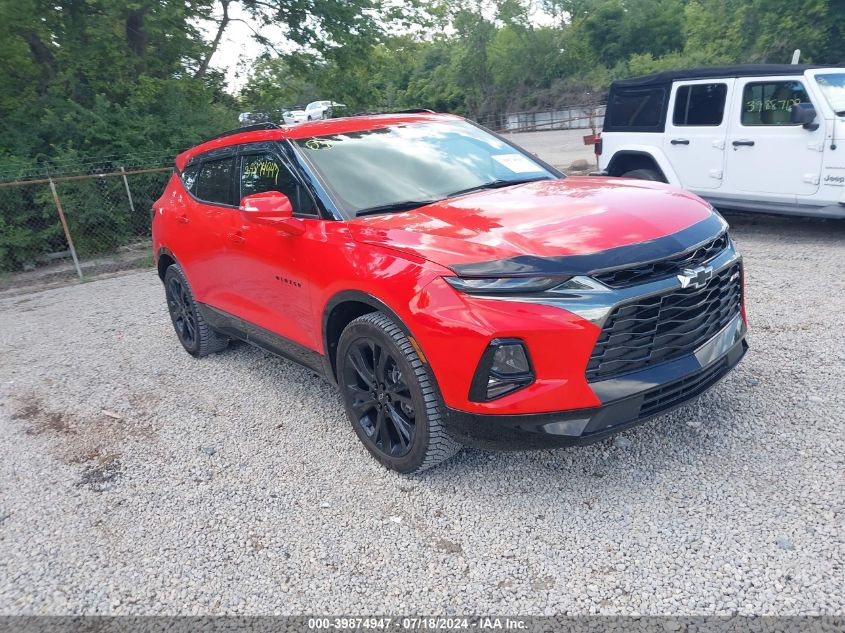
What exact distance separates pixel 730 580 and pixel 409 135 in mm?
3108

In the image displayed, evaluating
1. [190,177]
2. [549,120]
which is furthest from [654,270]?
[549,120]

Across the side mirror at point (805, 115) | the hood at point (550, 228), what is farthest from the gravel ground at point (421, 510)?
the side mirror at point (805, 115)

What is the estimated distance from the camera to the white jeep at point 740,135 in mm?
6965

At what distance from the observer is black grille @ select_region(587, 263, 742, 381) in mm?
2699

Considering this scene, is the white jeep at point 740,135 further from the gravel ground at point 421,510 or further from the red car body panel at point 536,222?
the red car body panel at point 536,222

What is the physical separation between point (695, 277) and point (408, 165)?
1.86 metres

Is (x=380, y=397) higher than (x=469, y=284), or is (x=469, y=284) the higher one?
(x=469, y=284)

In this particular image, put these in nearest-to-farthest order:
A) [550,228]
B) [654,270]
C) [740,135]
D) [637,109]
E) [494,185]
Result: [654,270] < [550,228] < [494,185] < [740,135] < [637,109]

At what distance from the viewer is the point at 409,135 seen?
4258 mm

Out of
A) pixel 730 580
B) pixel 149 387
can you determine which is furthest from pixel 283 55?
pixel 730 580

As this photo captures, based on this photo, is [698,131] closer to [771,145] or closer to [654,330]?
[771,145]

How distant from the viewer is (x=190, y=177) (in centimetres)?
537

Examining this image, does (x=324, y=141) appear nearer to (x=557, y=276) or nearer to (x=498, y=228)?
(x=498, y=228)

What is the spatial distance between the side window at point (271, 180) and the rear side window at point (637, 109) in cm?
607
